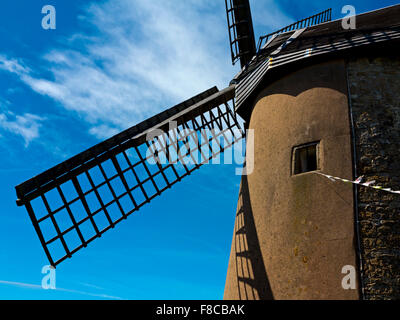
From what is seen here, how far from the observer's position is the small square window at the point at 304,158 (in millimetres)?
6801

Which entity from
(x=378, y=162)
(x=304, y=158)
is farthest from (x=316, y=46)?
(x=378, y=162)

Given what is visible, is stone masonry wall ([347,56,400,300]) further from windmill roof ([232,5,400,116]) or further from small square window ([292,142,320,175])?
small square window ([292,142,320,175])

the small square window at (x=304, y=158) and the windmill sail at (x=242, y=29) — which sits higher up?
the windmill sail at (x=242, y=29)

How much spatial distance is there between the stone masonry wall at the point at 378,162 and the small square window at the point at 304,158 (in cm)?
73

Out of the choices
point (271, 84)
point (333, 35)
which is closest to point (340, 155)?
point (271, 84)

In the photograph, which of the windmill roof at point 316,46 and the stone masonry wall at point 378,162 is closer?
the stone masonry wall at point 378,162

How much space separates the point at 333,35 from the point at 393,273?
466 centimetres

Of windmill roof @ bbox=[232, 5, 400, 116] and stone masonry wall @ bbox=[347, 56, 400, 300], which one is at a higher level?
windmill roof @ bbox=[232, 5, 400, 116]

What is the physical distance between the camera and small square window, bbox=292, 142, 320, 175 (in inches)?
268

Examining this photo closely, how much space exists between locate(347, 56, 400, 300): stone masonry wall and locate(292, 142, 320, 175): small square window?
0.73m

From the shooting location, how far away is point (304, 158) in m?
6.90

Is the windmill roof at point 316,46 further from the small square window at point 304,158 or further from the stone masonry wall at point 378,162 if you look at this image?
the small square window at point 304,158

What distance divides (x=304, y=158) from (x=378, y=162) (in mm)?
1199
